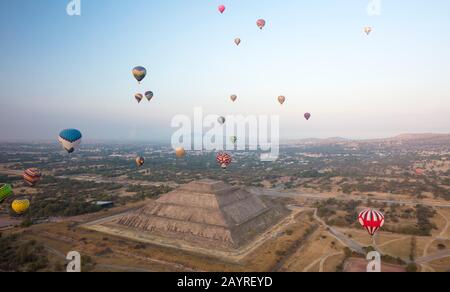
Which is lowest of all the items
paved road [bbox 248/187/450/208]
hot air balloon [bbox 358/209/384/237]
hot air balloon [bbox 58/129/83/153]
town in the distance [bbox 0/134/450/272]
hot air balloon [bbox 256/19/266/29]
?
paved road [bbox 248/187/450/208]

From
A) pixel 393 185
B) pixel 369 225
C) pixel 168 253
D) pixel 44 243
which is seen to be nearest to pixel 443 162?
pixel 393 185

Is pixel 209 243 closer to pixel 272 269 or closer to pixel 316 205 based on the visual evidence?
pixel 272 269

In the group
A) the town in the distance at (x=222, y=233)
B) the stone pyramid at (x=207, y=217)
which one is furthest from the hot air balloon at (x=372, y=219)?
the stone pyramid at (x=207, y=217)

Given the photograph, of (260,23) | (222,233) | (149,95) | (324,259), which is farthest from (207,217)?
(260,23)

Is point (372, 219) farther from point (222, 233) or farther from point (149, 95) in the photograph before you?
point (149, 95)

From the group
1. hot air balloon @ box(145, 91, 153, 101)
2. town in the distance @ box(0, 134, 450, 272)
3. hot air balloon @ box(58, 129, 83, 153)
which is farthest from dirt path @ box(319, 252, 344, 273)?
hot air balloon @ box(145, 91, 153, 101)

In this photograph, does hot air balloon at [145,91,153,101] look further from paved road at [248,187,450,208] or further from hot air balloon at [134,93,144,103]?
paved road at [248,187,450,208]

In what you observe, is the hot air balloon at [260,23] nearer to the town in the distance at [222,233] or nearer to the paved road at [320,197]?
the town in the distance at [222,233]
